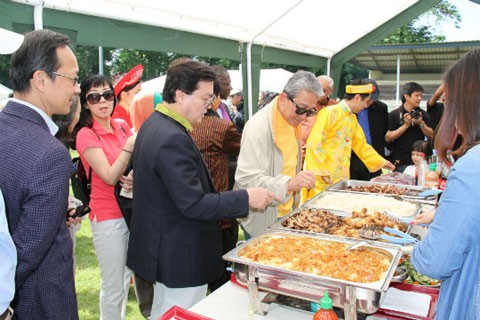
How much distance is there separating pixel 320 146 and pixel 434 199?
0.98m

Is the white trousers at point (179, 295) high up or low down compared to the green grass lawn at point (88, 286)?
up

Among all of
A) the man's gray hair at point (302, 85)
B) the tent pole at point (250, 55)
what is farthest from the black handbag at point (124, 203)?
the tent pole at point (250, 55)

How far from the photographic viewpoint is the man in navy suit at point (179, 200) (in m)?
1.57

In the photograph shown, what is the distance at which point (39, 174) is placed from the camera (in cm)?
114

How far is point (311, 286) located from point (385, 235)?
0.55 meters

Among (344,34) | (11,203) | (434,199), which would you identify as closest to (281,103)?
(434,199)

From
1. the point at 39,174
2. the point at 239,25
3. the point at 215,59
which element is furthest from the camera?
the point at 215,59

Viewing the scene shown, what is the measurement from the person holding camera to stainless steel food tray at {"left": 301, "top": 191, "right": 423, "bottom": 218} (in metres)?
1.85

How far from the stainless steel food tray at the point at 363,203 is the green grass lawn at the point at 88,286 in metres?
1.57

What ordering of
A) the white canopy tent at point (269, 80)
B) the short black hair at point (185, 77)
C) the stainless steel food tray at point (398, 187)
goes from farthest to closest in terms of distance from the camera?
the white canopy tent at point (269, 80) < the stainless steel food tray at point (398, 187) < the short black hair at point (185, 77)

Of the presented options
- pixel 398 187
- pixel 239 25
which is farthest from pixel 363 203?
pixel 239 25

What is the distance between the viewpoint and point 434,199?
2.53 m

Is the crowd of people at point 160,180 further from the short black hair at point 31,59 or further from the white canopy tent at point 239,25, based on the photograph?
the white canopy tent at point 239,25

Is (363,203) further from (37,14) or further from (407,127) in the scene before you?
(407,127)
